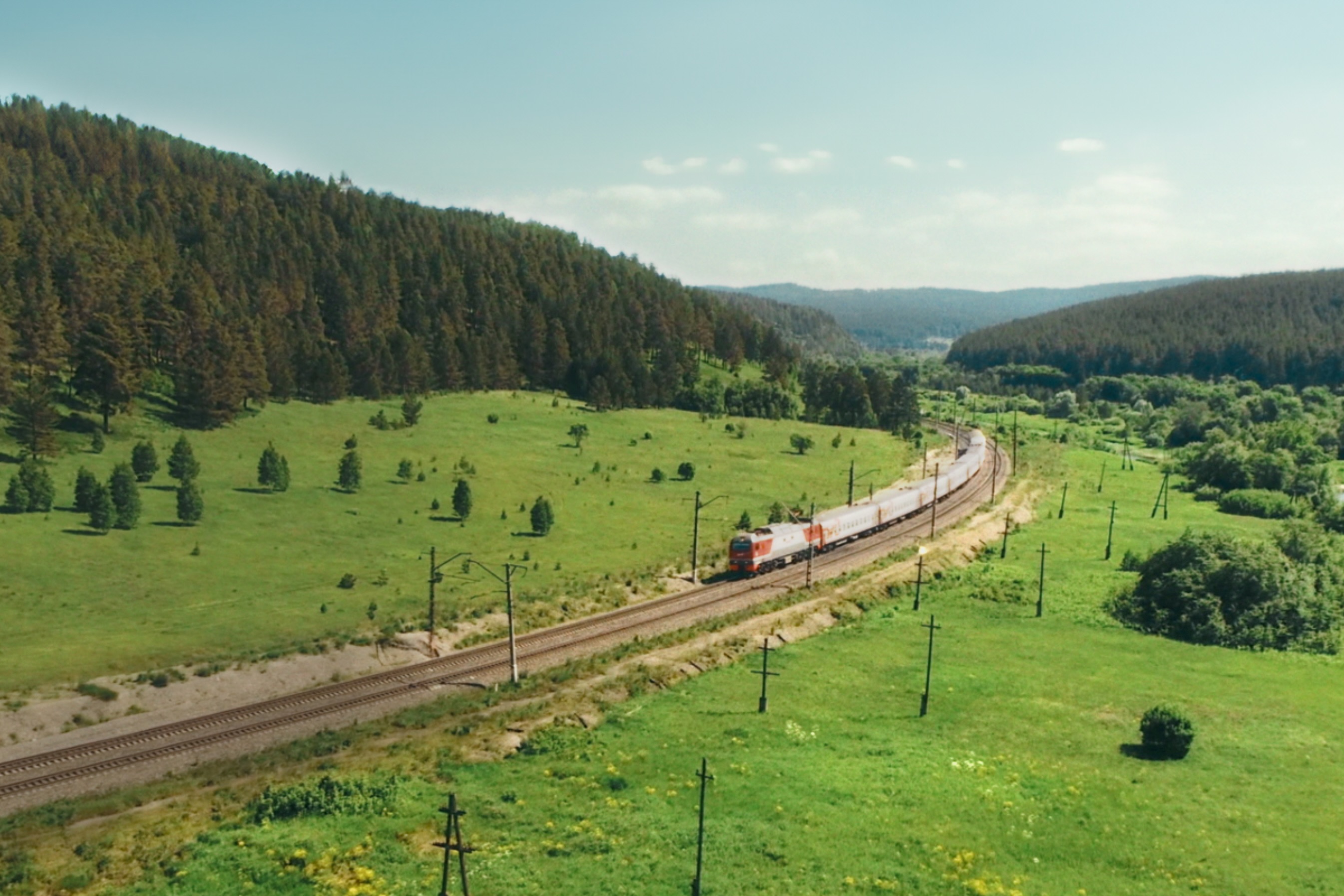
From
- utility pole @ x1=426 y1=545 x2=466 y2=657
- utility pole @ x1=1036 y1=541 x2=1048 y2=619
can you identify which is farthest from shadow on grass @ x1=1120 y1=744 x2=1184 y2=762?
utility pole @ x1=426 y1=545 x2=466 y2=657

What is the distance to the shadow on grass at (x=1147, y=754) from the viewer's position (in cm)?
4094

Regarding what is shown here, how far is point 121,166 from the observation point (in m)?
179

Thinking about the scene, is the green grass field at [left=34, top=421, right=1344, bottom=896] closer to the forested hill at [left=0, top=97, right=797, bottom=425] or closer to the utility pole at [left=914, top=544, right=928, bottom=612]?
the utility pole at [left=914, top=544, right=928, bottom=612]

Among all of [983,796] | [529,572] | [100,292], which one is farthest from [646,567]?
[100,292]

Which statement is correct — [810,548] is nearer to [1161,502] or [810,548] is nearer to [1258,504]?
[1161,502]

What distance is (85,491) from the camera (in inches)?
2704

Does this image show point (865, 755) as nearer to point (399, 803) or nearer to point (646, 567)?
point (399, 803)

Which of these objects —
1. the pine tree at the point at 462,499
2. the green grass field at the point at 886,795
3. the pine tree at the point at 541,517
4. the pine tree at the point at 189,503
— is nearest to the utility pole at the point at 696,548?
the pine tree at the point at 541,517

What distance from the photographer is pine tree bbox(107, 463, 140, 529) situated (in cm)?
6706

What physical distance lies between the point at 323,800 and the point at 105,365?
73.6 metres

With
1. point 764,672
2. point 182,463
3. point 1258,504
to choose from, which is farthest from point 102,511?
point 1258,504

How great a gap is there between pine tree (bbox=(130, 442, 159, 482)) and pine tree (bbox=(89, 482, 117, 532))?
11.7 meters

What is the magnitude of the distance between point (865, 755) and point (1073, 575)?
150ft

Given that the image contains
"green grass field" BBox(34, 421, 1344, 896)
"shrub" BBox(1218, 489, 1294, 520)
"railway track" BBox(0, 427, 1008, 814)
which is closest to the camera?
"green grass field" BBox(34, 421, 1344, 896)
